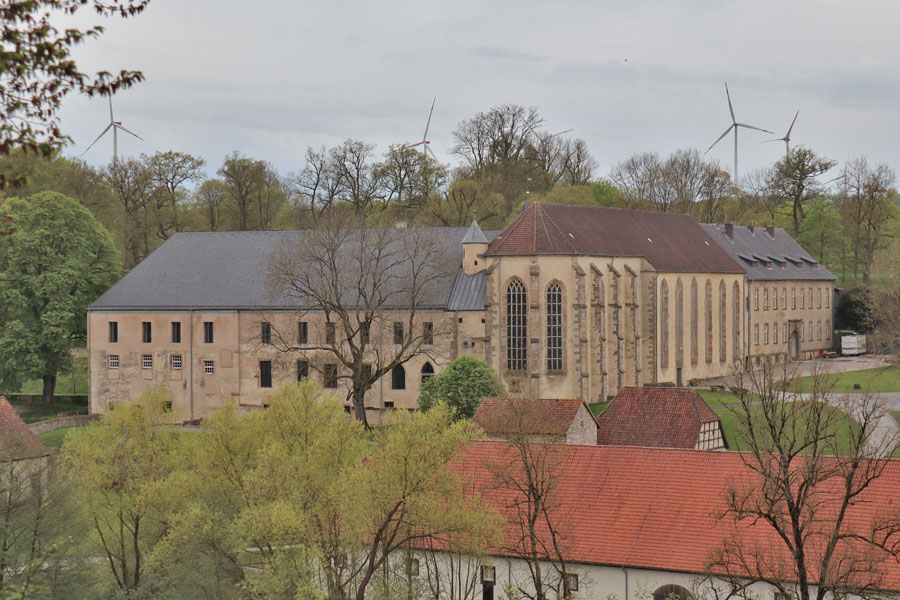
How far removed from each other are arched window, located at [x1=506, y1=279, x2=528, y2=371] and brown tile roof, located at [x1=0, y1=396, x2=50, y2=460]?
2380 cm

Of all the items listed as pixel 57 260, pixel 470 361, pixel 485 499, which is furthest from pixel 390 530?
pixel 57 260

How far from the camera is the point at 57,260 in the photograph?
67.6 m

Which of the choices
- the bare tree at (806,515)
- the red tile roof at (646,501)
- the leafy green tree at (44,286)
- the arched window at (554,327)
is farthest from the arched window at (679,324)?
the bare tree at (806,515)

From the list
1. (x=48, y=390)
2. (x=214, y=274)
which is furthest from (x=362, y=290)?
(x=48, y=390)

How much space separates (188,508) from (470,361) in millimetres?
20925

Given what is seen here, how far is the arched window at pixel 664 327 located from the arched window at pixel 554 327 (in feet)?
32.2

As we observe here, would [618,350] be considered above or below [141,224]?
below

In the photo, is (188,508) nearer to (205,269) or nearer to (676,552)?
(676,552)

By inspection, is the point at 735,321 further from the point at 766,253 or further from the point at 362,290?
the point at 362,290

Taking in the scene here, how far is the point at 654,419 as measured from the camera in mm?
46406

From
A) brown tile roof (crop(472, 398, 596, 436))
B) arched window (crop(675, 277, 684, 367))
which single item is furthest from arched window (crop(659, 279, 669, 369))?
brown tile roof (crop(472, 398, 596, 436))

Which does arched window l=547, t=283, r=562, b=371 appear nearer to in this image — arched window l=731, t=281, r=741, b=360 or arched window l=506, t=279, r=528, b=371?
arched window l=506, t=279, r=528, b=371

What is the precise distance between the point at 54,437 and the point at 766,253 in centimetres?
5330

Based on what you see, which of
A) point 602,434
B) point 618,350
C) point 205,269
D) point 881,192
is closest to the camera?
point 602,434
